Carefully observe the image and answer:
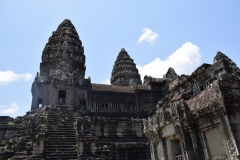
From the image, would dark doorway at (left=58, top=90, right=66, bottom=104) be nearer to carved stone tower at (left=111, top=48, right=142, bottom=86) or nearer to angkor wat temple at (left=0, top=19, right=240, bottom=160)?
angkor wat temple at (left=0, top=19, right=240, bottom=160)

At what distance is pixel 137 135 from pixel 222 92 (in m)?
23.0

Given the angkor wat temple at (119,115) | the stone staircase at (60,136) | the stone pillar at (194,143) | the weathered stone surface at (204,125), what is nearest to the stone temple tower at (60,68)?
the angkor wat temple at (119,115)

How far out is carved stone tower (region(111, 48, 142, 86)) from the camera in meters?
55.3

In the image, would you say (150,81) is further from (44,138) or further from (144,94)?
(44,138)

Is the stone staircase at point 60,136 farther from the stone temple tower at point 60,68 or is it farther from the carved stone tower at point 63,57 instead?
the carved stone tower at point 63,57

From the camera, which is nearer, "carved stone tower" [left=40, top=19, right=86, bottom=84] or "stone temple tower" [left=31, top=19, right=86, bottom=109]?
"stone temple tower" [left=31, top=19, right=86, bottom=109]

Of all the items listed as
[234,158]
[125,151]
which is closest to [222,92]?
[234,158]

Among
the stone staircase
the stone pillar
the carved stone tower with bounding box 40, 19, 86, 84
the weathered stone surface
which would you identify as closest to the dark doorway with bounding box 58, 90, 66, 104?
the carved stone tower with bounding box 40, 19, 86, 84

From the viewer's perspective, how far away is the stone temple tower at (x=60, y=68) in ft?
102

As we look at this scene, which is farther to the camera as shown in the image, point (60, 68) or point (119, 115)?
point (119, 115)

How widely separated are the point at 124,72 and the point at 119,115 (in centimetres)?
2429

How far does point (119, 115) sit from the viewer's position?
33188 millimetres

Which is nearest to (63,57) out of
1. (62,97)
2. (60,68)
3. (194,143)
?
(60,68)

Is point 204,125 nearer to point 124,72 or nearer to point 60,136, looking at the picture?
point 60,136
